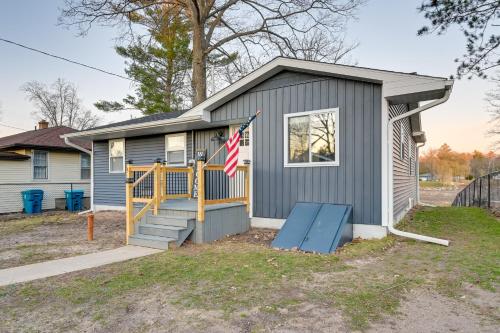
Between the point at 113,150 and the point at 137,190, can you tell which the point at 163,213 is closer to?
the point at 137,190

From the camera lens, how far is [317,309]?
9.85 ft

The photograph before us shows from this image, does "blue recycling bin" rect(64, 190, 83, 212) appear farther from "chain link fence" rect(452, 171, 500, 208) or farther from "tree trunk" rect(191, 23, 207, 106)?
"chain link fence" rect(452, 171, 500, 208)

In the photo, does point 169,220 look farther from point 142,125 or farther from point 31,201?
point 31,201

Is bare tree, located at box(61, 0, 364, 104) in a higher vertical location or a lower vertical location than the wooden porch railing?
higher

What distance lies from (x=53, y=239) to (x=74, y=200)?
7.80 metres

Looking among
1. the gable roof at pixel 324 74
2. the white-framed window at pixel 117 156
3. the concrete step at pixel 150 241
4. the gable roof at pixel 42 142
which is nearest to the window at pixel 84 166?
the gable roof at pixel 42 142

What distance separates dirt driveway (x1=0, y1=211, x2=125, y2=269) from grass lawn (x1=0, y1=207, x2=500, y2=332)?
1.58m

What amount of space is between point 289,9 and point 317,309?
1635cm

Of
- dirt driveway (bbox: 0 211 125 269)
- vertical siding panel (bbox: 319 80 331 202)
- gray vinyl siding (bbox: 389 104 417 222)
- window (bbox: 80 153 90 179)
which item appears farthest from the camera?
window (bbox: 80 153 90 179)

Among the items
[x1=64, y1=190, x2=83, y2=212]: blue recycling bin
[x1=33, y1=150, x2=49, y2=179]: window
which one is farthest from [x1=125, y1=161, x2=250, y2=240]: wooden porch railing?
[x1=33, y1=150, x2=49, y2=179]: window

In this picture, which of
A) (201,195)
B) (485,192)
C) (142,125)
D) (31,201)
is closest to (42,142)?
(31,201)

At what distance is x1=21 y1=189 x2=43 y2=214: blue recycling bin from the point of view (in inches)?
499

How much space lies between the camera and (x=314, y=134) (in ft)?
21.8

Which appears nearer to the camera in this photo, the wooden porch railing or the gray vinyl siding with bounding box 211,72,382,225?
the gray vinyl siding with bounding box 211,72,382,225
